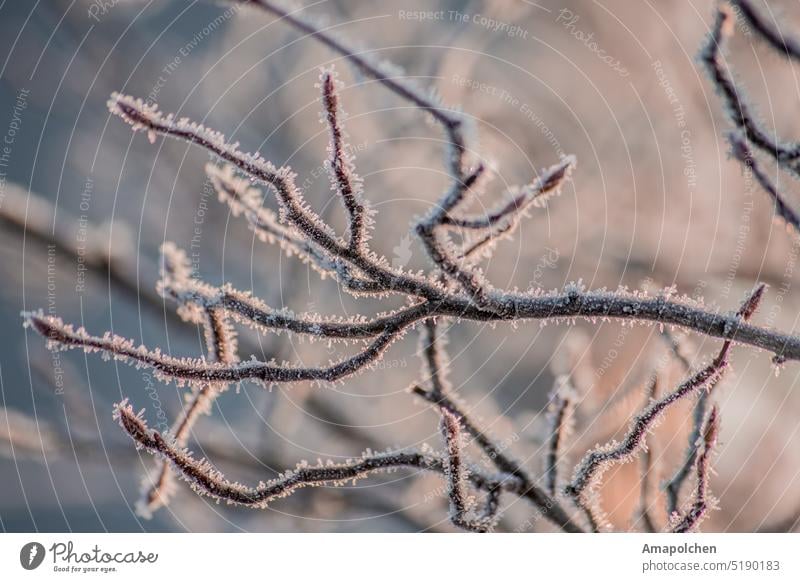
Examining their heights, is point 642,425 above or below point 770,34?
below

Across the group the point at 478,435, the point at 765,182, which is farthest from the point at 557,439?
the point at 765,182

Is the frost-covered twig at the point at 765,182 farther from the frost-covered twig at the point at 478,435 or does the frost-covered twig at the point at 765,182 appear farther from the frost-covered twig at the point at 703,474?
the frost-covered twig at the point at 478,435

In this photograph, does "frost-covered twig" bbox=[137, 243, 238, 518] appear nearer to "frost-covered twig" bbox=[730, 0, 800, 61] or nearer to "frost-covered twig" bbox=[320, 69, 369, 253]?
"frost-covered twig" bbox=[320, 69, 369, 253]

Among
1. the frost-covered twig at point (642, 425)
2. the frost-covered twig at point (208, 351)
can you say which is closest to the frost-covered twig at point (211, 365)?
the frost-covered twig at point (208, 351)

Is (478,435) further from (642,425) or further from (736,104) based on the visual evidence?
(736,104)

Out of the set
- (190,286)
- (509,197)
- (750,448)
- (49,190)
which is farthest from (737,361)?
(49,190)
